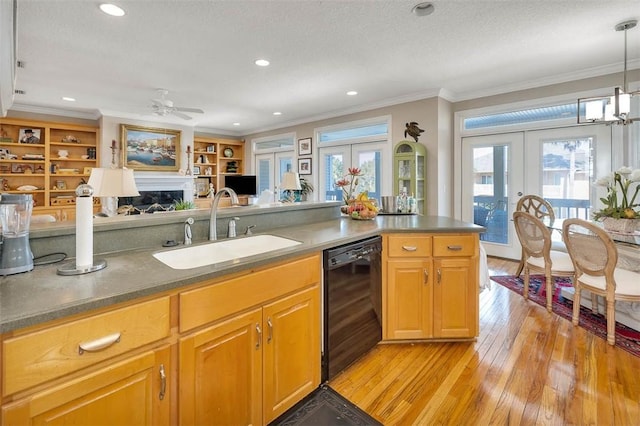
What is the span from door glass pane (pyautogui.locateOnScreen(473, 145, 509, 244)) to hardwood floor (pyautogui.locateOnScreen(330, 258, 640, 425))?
250cm

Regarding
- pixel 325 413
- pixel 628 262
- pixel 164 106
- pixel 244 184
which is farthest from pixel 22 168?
pixel 628 262

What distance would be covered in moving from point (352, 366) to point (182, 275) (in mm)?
1428

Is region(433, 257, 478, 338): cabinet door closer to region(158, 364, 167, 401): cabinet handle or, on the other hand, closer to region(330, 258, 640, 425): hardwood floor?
region(330, 258, 640, 425): hardwood floor

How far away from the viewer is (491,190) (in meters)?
4.91

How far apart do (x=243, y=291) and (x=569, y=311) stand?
3191 mm

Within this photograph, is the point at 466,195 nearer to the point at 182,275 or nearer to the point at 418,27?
the point at 418,27

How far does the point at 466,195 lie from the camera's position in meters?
5.12

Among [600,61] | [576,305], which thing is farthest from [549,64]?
[576,305]

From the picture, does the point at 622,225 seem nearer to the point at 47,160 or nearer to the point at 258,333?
the point at 258,333

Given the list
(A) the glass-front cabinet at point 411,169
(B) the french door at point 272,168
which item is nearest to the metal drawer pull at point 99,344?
(A) the glass-front cabinet at point 411,169

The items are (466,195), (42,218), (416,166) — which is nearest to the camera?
(42,218)

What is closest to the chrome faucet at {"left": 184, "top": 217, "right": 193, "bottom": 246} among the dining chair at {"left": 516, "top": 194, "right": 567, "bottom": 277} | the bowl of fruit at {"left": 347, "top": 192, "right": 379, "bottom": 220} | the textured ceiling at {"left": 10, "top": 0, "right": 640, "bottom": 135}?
the bowl of fruit at {"left": 347, "top": 192, "right": 379, "bottom": 220}

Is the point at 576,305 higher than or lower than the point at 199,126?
lower

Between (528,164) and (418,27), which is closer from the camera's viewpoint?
(418,27)
